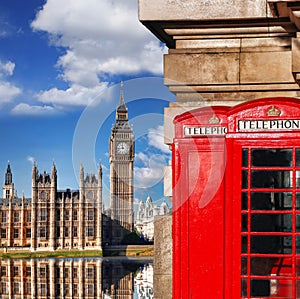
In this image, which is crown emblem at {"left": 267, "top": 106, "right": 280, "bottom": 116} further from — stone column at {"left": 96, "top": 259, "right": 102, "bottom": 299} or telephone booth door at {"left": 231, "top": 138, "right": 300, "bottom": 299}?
stone column at {"left": 96, "top": 259, "right": 102, "bottom": 299}

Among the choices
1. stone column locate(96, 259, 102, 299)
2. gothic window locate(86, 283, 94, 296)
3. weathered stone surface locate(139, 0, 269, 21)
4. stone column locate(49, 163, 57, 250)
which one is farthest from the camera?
stone column locate(49, 163, 57, 250)

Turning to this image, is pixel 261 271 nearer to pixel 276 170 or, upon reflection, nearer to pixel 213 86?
pixel 276 170

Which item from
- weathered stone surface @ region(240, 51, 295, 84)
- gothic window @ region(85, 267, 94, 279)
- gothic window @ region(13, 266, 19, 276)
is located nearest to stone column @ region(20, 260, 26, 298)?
gothic window @ region(13, 266, 19, 276)

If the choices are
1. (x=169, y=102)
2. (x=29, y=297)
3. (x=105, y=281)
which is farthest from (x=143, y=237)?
(x=169, y=102)

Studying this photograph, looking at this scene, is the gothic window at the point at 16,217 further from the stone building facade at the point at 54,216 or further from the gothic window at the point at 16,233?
the gothic window at the point at 16,233

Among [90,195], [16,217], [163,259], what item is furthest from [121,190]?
[163,259]
